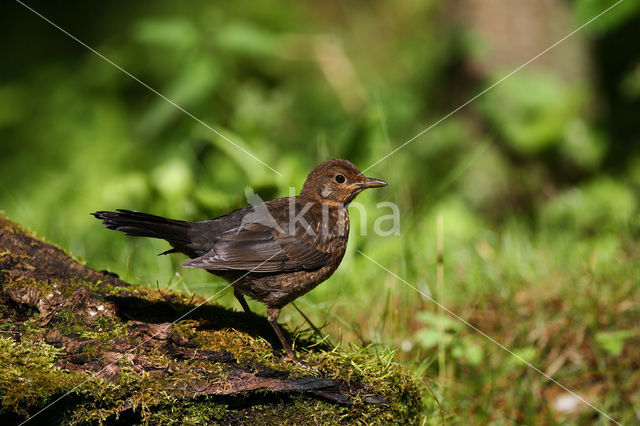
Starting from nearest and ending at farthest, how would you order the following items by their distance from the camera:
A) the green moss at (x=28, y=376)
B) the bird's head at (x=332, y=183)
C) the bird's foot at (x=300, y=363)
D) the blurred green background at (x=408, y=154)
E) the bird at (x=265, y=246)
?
1. the green moss at (x=28, y=376)
2. the bird's foot at (x=300, y=363)
3. the bird at (x=265, y=246)
4. the bird's head at (x=332, y=183)
5. the blurred green background at (x=408, y=154)

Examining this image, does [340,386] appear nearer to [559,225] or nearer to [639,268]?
[639,268]

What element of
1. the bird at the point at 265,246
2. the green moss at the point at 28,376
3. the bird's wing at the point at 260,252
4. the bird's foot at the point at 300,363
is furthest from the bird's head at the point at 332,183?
the green moss at the point at 28,376

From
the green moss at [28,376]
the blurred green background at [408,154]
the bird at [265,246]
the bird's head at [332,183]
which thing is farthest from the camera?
the blurred green background at [408,154]

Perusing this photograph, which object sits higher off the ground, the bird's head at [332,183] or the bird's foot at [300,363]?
the bird's head at [332,183]

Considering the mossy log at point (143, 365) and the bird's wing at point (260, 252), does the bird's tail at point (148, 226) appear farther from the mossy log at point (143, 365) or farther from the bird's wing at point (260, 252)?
the mossy log at point (143, 365)

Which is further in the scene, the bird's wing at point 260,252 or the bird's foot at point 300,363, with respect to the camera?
the bird's wing at point 260,252

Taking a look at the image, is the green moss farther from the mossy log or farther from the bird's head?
the bird's head

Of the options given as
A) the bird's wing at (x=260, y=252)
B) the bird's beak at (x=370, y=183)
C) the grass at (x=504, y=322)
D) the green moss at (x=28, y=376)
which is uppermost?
the bird's beak at (x=370, y=183)

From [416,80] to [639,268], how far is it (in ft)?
15.2

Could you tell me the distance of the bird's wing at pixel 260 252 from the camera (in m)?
3.09

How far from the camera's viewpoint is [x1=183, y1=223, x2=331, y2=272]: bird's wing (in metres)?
3.09

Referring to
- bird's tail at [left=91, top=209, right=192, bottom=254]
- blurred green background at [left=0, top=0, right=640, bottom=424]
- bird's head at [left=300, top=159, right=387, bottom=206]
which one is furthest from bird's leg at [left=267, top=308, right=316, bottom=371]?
bird's head at [left=300, top=159, right=387, bottom=206]

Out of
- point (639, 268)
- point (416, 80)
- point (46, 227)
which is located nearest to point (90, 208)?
point (46, 227)

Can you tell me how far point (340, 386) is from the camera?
280 cm
